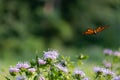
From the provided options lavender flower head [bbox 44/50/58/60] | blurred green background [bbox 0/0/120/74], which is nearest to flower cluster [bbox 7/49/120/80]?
lavender flower head [bbox 44/50/58/60]

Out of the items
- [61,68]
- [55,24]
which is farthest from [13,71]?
[55,24]

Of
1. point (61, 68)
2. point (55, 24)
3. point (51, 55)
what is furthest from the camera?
point (55, 24)

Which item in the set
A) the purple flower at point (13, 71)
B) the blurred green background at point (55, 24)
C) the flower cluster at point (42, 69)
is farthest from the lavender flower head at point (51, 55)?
the blurred green background at point (55, 24)

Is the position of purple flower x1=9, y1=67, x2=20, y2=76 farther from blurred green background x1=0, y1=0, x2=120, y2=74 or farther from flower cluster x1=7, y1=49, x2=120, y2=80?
blurred green background x1=0, y1=0, x2=120, y2=74

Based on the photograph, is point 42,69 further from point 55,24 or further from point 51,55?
point 55,24

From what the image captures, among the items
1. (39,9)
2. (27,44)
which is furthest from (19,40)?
(39,9)

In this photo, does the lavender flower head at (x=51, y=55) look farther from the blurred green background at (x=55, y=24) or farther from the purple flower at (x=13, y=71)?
the blurred green background at (x=55, y=24)

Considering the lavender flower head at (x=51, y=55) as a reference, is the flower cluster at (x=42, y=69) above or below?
below

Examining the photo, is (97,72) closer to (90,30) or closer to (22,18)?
(90,30)
